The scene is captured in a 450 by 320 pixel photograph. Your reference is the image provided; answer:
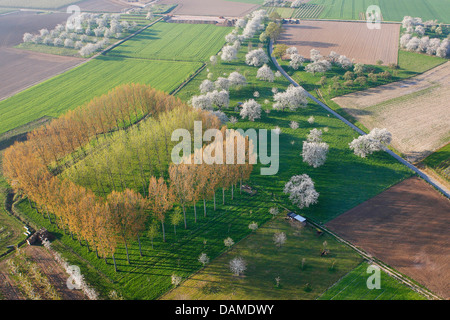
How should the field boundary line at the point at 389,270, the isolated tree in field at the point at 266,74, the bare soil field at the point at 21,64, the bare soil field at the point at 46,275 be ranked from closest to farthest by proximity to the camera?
1. the field boundary line at the point at 389,270
2. the bare soil field at the point at 46,275
3. the isolated tree in field at the point at 266,74
4. the bare soil field at the point at 21,64

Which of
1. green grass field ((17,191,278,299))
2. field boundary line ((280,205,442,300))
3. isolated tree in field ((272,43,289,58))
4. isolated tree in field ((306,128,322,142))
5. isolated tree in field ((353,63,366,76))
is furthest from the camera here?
isolated tree in field ((272,43,289,58))

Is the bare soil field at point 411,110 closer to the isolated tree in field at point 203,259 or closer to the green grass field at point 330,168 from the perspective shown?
the green grass field at point 330,168

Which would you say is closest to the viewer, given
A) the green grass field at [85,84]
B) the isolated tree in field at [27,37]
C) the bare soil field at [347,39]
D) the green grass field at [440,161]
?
the green grass field at [440,161]

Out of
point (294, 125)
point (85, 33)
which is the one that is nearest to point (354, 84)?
point (294, 125)

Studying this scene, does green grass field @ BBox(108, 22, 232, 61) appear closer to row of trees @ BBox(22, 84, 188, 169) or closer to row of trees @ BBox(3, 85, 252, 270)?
row of trees @ BBox(22, 84, 188, 169)

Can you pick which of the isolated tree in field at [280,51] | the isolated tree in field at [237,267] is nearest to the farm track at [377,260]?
the isolated tree in field at [237,267]

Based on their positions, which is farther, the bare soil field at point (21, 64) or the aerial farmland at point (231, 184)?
the bare soil field at point (21, 64)

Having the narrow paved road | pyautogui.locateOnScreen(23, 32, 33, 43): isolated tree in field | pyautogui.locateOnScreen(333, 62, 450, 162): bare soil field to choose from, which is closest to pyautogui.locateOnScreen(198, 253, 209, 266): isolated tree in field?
the narrow paved road
